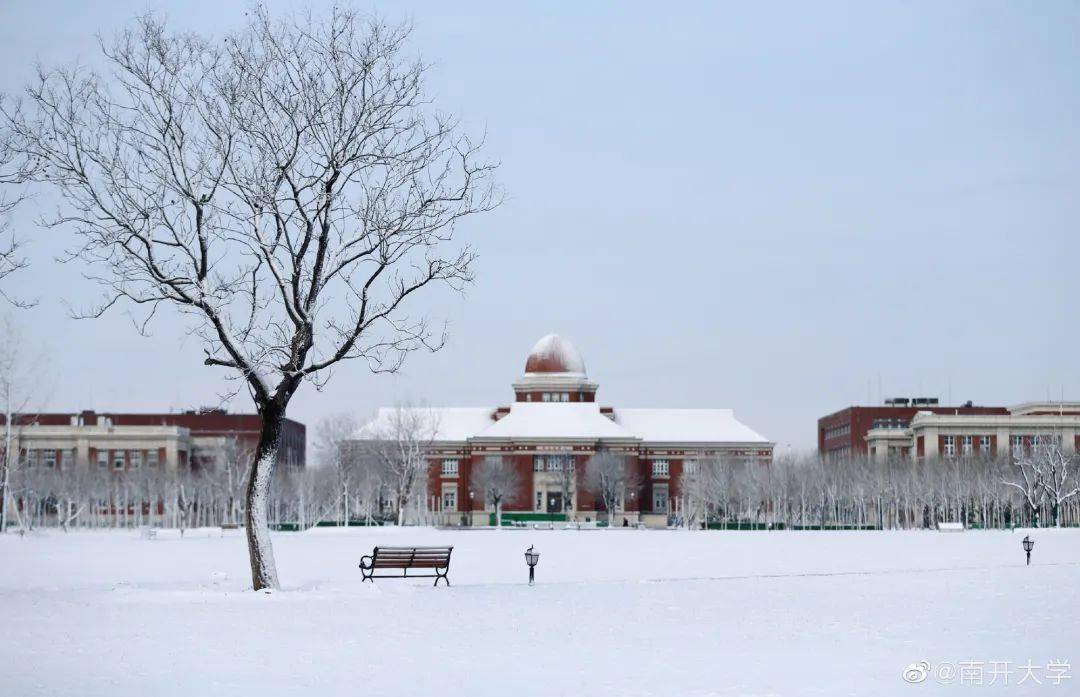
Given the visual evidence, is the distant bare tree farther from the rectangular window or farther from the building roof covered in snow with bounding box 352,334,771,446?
the rectangular window

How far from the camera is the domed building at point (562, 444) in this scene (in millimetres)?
98375

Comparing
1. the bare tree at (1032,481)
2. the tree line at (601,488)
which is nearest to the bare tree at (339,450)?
the tree line at (601,488)

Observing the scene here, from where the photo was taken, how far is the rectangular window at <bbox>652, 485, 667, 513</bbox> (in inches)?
4102

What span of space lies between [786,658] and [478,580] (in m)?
13.2

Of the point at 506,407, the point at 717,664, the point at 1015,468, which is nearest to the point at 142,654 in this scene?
the point at 717,664

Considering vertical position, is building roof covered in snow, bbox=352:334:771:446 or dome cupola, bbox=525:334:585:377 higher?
dome cupola, bbox=525:334:585:377

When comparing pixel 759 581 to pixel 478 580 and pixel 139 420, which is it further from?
pixel 139 420

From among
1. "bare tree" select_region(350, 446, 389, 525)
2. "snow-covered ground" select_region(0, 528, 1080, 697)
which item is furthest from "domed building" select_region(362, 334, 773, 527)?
"snow-covered ground" select_region(0, 528, 1080, 697)

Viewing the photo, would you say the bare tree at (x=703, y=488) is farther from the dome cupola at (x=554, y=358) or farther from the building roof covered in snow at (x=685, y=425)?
the dome cupola at (x=554, y=358)

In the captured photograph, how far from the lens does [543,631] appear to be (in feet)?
56.3

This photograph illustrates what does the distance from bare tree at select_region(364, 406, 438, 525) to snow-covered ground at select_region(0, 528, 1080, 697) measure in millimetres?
49357

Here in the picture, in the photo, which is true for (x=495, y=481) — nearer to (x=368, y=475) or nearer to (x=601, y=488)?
(x=601, y=488)

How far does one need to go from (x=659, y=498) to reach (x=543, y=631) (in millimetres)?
88730

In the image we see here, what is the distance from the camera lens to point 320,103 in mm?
23406
